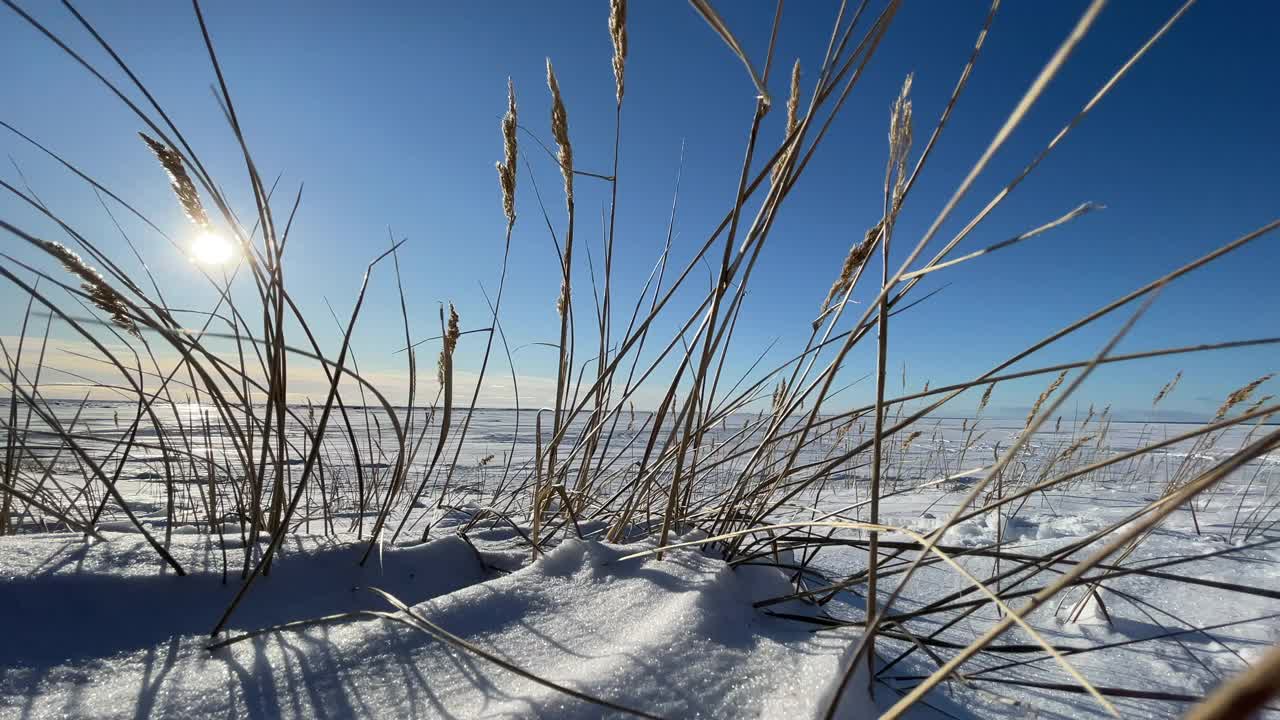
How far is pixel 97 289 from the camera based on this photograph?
2.75 ft

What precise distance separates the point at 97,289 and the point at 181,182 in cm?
24

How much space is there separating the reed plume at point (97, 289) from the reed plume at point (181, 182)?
0.19 metres

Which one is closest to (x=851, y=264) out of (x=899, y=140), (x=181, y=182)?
(x=899, y=140)

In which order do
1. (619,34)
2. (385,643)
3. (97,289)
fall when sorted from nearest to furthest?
(385,643), (97,289), (619,34)

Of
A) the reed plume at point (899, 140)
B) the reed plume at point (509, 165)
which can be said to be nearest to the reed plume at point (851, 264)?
the reed plume at point (899, 140)

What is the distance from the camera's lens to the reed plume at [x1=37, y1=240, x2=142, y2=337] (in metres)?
0.76

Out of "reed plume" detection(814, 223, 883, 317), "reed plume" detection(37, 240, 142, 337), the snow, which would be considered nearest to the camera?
the snow

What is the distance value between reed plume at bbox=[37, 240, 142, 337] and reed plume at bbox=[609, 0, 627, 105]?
0.88 m

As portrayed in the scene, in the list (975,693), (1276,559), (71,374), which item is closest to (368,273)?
(975,693)

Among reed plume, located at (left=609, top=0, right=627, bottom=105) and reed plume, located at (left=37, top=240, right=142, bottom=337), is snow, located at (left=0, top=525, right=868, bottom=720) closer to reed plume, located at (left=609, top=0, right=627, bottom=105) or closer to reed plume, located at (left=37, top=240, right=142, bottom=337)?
reed plume, located at (left=37, top=240, right=142, bottom=337)

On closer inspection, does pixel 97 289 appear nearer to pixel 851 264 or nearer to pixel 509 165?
pixel 509 165

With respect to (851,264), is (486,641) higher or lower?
lower

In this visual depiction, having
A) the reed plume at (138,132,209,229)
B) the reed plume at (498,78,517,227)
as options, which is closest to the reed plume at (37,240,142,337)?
the reed plume at (138,132,209,229)

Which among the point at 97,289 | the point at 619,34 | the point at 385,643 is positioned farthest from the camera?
the point at 619,34
